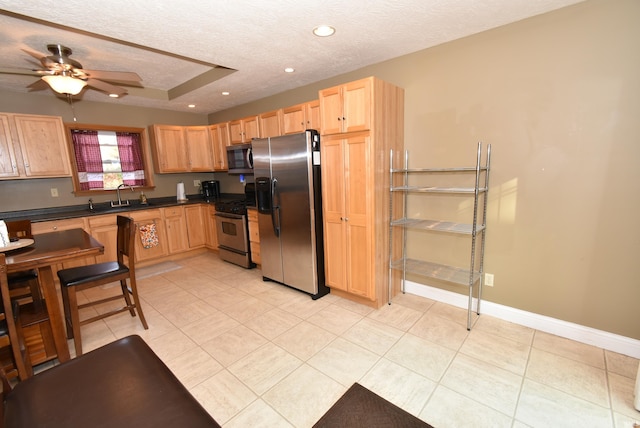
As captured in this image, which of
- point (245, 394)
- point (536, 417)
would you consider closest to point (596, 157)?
point (536, 417)

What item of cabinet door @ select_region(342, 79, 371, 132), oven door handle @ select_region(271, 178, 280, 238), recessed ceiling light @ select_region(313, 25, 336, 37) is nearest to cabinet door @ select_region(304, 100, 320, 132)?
cabinet door @ select_region(342, 79, 371, 132)

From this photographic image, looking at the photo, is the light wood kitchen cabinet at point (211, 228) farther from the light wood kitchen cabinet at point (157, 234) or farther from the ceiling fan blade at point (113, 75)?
the ceiling fan blade at point (113, 75)

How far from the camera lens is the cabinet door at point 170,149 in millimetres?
4609

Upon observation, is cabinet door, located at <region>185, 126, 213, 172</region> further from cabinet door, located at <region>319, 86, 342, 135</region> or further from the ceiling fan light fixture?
cabinet door, located at <region>319, 86, 342, 135</region>

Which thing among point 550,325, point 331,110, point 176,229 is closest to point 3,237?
point 176,229

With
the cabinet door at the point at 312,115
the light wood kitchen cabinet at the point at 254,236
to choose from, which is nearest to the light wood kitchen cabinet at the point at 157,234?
the light wood kitchen cabinet at the point at 254,236

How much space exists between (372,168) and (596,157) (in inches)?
63.7

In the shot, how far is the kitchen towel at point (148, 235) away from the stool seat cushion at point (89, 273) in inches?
67.0

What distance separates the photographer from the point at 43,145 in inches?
142

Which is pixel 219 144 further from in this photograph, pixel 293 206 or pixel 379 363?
pixel 379 363

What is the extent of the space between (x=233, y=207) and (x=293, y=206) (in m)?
1.43

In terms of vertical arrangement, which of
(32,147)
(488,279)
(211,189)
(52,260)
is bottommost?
(488,279)

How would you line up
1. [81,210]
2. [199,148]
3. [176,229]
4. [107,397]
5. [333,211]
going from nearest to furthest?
1. [107,397]
2. [333,211]
3. [81,210]
4. [176,229]
5. [199,148]

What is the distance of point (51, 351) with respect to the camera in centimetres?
213
